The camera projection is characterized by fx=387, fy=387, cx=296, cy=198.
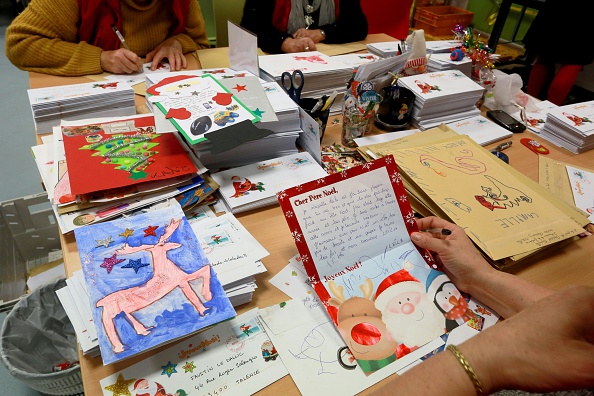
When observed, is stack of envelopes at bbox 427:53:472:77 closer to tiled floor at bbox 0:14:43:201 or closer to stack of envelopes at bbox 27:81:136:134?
stack of envelopes at bbox 27:81:136:134

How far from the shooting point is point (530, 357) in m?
0.51

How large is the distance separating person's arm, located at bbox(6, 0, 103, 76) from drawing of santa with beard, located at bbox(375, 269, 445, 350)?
133 cm

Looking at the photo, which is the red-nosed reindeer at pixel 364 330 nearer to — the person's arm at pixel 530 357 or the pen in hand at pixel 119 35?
the person's arm at pixel 530 357

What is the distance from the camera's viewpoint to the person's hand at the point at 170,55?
1.53m

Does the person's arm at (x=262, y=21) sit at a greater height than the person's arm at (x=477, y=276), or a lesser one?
greater

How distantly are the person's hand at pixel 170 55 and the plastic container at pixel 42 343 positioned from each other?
89 cm

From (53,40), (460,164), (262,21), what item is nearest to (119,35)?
(53,40)

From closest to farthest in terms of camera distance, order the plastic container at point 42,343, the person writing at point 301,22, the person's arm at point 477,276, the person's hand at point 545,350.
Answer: the person's hand at point 545,350 → the person's arm at point 477,276 → the plastic container at point 42,343 → the person writing at point 301,22

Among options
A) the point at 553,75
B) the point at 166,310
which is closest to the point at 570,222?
the point at 166,310

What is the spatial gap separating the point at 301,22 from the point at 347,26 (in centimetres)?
25

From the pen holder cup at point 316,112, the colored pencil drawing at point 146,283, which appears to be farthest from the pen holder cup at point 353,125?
the colored pencil drawing at point 146,283

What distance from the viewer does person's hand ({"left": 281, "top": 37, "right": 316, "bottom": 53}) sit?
180 cm

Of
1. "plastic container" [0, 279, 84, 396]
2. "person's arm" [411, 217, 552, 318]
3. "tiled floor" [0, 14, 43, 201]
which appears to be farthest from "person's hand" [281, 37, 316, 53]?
"tiled floor" [0, 14, 43, 201]

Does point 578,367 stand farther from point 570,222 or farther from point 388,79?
point 388,79
